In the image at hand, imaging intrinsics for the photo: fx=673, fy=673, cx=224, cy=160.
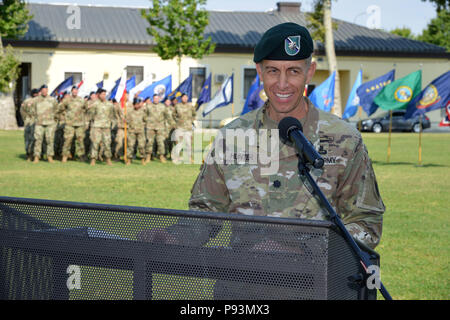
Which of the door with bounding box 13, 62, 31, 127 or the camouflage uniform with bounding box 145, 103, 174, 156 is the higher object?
the door with bounding box 13, 62, 31, 127

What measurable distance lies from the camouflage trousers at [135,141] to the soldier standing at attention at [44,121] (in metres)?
2.31

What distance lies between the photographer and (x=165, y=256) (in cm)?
178

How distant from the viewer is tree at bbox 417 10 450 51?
65000mm

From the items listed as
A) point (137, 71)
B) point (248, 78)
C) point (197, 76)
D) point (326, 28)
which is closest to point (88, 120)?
point (137, 71)

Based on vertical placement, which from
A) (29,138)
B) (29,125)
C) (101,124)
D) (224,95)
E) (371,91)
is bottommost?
(29,138)

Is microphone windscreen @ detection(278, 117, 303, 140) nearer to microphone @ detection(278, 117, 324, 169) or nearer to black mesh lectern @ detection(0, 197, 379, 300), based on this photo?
microphone @ detection(278, 117, 324, 169)

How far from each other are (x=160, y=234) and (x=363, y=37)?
154ft

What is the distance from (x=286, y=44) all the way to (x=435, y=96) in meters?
17.8

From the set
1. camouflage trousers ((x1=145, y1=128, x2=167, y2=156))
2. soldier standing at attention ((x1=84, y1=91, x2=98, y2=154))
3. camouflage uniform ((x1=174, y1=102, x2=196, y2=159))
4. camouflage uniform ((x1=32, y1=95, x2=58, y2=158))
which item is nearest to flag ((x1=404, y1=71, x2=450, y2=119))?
camouflage uniform ((x1=174, y1=102, x2=196, y2=159))

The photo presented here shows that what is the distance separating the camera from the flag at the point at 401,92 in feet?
65.5

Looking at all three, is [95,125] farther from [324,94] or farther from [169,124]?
[324,94]

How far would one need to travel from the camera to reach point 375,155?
2328 centimetres

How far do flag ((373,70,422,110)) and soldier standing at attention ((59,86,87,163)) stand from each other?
29.6ft

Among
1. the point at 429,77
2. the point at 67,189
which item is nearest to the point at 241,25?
the point at 429,77
